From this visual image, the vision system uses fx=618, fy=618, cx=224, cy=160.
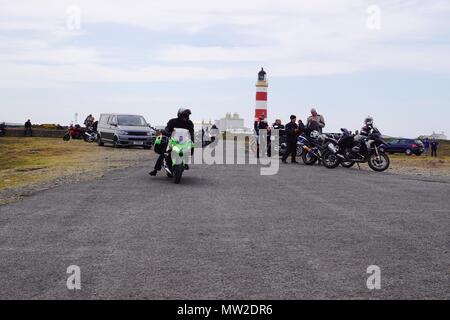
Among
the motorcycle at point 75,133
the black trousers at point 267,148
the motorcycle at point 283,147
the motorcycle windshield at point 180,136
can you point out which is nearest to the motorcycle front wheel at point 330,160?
the motorcycle at point 283,147

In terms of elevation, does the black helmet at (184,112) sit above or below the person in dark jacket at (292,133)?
above

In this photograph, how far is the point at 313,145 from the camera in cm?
2259

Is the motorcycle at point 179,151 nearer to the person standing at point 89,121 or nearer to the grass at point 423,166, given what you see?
the grass at point 423,166

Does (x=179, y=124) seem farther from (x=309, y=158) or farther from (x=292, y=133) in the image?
(x=309, y=158)

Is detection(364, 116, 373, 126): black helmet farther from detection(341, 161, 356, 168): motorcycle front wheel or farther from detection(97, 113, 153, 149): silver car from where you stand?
detection(97, 113, 153, 149): silver car

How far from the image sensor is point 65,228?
8414 mm

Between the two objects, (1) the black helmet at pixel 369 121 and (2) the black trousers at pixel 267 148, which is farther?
(2) the black trousers at pixel 267 148

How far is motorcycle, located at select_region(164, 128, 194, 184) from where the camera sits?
48.6 feet

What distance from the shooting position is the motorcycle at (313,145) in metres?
22.1

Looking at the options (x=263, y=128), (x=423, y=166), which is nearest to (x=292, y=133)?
(x=263, y=128)

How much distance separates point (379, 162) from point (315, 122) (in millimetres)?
3104

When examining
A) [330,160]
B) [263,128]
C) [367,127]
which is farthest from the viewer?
[263,128]
